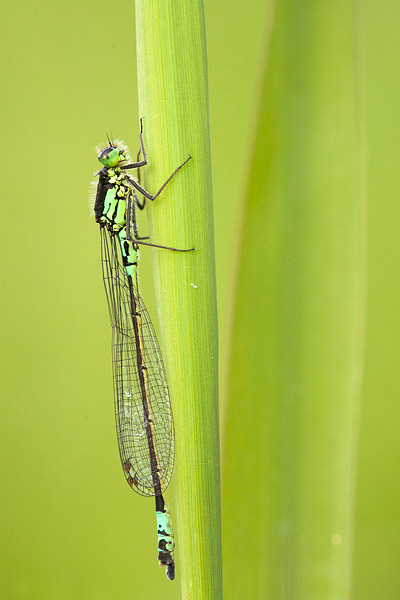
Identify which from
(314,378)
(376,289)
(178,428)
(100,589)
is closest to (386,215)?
(376,289)

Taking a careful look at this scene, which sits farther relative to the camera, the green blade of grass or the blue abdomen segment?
the blue abdomen segment

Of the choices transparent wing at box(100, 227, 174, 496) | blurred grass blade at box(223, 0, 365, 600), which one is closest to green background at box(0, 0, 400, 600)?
transparent wing at box(100, 227, 174, 496)

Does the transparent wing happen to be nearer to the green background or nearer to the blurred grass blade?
the blurred grass blade

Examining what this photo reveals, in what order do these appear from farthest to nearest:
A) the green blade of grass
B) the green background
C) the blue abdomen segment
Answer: the green background → the blue abdomen segment → the green blade of grass

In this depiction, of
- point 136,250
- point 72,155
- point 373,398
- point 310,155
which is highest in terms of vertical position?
point 72,155

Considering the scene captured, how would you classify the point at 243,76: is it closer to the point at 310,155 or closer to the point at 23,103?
the point at 23,103

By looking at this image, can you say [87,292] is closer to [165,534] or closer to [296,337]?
[165,534]
